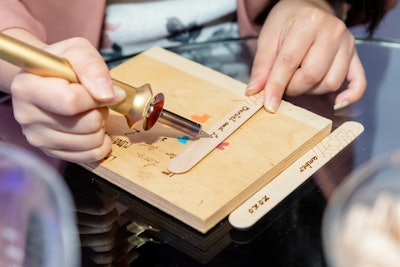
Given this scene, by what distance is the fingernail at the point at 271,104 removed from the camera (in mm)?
744

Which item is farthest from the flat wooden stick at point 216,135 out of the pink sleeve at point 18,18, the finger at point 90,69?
the pink sleeve at point 18,18

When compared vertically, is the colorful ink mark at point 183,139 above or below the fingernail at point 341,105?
above

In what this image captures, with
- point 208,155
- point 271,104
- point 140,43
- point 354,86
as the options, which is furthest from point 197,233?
point 140,43

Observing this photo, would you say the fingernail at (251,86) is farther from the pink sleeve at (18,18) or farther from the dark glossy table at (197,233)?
the pink sleeve at (18,18)

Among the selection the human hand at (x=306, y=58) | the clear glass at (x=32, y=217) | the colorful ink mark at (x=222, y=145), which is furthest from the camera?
the human hand at (x=306, y=58)

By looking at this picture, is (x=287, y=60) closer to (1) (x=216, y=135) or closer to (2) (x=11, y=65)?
(1) (x=216, y=135)

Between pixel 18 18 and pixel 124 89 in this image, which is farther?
pixel 18 18

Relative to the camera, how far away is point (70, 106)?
60 centimetres

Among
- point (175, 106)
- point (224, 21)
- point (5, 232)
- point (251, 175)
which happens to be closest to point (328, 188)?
point (251, 175)

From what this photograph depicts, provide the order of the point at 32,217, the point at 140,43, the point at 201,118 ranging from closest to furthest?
the point at 32,217, the point at 201,118, the point at 140,43

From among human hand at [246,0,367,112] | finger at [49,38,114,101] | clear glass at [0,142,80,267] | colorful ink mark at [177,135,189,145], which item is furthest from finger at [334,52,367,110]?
clear glass at [0,142,80,267]

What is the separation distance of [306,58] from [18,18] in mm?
332

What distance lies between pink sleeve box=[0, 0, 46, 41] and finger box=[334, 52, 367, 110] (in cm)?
37

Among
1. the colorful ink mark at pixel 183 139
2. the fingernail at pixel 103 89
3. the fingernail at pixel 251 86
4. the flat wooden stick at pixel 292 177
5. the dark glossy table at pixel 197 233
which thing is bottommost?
the dark glossy table at pixel 197 233
